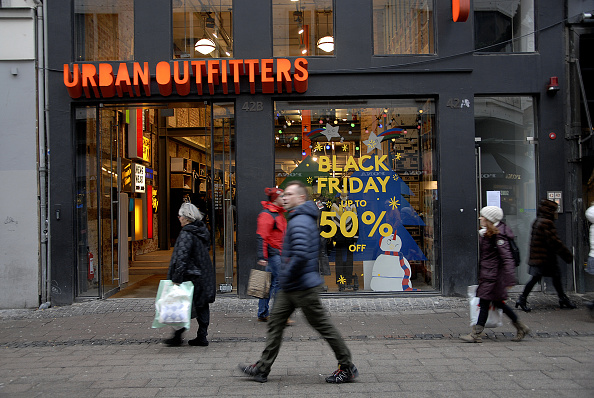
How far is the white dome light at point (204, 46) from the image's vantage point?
945 cm

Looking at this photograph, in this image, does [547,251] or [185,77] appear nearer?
[547,251]

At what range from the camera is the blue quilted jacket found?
4680 mm

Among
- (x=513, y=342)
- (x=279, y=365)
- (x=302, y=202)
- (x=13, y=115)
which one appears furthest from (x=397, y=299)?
(x=13, y=115)

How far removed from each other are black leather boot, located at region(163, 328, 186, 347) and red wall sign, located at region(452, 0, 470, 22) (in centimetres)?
702

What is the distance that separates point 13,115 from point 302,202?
684 centimetres

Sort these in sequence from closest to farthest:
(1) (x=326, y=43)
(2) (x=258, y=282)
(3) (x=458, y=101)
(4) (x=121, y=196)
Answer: (2) (x=258, y=282), (3) (x=458, y=101), (1) (x=326, y=43), (4) (x=121, y=196)

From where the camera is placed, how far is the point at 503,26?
953 cm

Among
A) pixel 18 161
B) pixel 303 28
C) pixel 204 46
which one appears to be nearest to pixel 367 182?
pixel 303 28

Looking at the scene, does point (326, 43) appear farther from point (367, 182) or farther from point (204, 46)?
point (367, 182)

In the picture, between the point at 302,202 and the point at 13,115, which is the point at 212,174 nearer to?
the point at 13,115

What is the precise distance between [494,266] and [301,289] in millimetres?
2837

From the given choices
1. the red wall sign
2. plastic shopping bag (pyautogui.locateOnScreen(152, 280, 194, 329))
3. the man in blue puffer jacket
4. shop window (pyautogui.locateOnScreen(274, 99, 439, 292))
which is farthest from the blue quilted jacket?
the red wall sign

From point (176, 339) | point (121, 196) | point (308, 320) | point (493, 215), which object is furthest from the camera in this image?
point (121, 196)

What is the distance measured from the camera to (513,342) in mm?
6422
